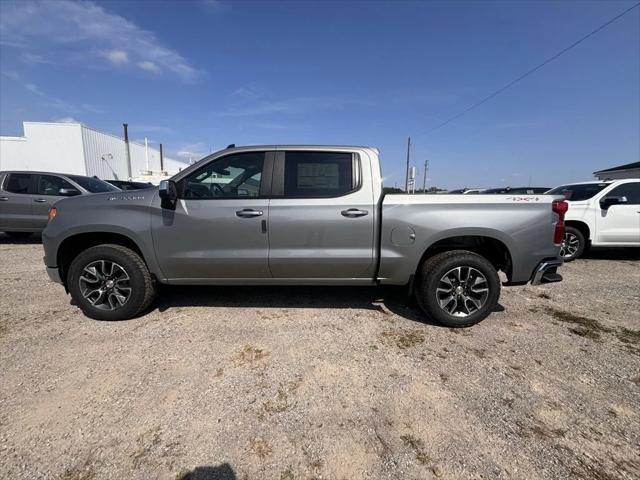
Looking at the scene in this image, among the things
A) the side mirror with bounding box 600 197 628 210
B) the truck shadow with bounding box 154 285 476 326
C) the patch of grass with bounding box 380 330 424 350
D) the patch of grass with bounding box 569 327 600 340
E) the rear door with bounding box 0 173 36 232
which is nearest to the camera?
A: the patch of grass with bounding box 380 330 424 350

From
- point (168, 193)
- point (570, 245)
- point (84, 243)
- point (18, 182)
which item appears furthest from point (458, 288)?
point (18, 182)

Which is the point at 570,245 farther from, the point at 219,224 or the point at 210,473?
the point at 210,473

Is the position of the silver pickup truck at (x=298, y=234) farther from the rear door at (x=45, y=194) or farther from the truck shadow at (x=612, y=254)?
the truck shadow at (x=612, y=254)

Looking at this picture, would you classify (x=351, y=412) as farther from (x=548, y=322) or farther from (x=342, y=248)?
(x=548, y=322)

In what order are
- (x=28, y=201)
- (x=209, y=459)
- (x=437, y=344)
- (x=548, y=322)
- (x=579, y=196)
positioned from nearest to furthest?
(x=209, y=459), (x=437, y=344), (x=548, y=322), (x=579, y=196), (x=28, y=201)

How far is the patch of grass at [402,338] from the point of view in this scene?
3045 millimetres

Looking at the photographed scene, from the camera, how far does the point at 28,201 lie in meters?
7.14

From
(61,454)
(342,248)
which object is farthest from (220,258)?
(61,454)

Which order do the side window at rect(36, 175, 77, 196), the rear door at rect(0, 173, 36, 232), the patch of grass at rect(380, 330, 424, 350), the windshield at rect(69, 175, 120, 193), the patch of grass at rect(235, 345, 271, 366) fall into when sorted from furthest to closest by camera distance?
the windshield at rect(69, 175, 120, 193) → the side window at rect(36, 175, 77, 196) → the rear door at rect(0, 173, 36, 232) → the patch of grass at rect(380, 330, 424, 350) → the patch of grass at rect(235, 345, 271, 366)

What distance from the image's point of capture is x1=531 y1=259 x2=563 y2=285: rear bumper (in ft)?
10.7

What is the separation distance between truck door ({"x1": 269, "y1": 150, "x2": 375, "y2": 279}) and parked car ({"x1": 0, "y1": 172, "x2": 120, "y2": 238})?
5.82 meters

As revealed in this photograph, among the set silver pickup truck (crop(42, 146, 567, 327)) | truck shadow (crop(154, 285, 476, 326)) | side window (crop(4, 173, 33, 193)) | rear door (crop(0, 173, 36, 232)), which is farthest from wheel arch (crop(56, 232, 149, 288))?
side window (crop(4, 173, 33, 193))

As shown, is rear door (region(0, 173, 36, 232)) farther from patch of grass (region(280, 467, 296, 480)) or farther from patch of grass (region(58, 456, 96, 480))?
patch of grass (region(280, 467, 296, 480))

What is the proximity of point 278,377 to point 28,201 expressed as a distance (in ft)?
26.7
